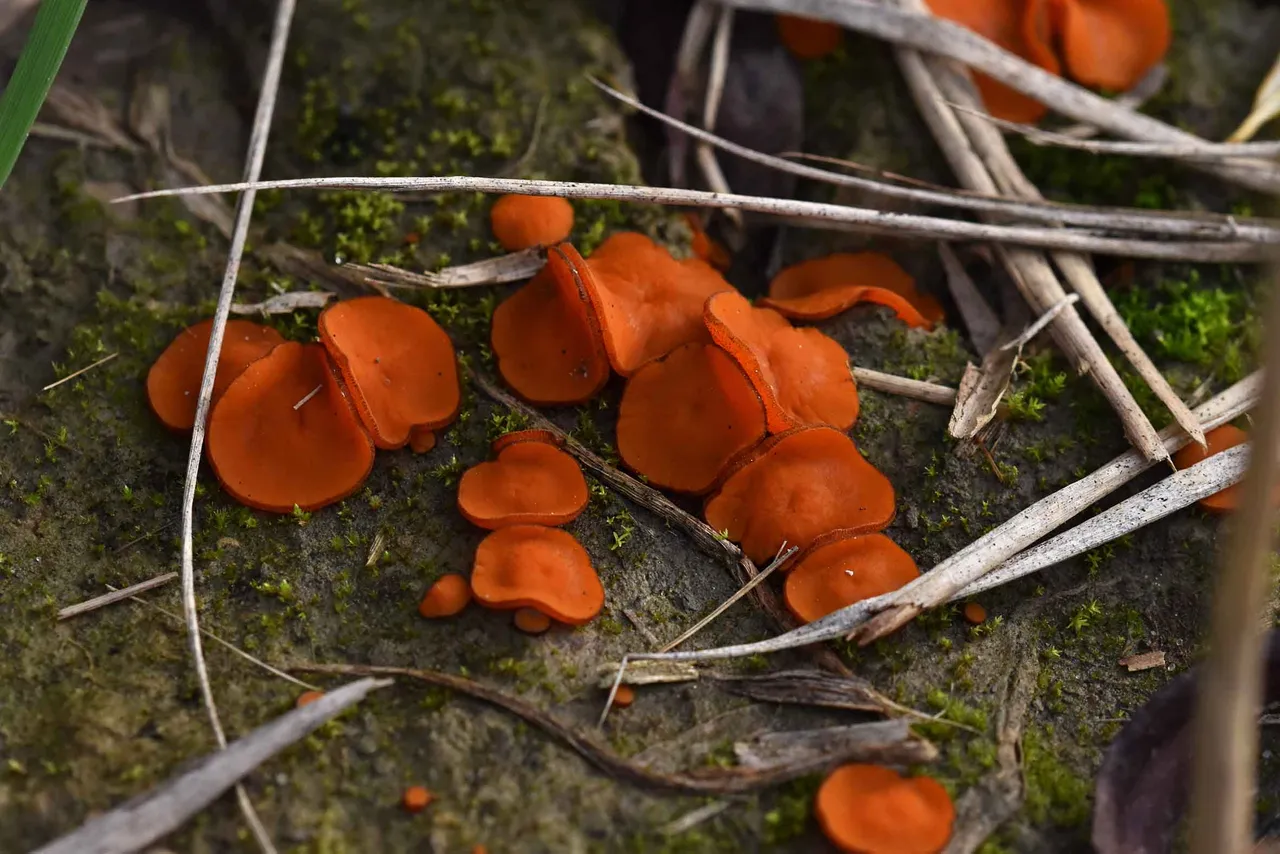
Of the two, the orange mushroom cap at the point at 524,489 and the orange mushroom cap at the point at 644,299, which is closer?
the orange mushroom cap at the point at 524,489

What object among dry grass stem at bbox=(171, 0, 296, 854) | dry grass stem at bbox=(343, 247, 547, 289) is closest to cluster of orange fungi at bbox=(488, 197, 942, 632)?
dry grass stem at bbox=(343, 247, 547, 289)

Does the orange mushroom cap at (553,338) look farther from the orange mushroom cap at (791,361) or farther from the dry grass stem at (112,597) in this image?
the dry grass stem at (112,597)

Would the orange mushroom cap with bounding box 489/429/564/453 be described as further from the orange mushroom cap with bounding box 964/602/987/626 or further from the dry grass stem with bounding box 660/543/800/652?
the orange mushroom cap with bounding box 964/602/987/626

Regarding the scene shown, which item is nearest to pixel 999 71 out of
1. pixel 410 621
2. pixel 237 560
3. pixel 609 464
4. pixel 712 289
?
pixel 712 289

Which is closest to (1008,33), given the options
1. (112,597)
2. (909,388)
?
(909,388)

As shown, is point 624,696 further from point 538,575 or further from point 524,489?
point 524,489

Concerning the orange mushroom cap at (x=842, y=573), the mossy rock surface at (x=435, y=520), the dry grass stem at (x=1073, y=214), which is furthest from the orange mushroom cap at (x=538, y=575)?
the dry grass stem at (x=1073, y=214)

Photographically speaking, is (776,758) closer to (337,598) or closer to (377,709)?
(377,709)
